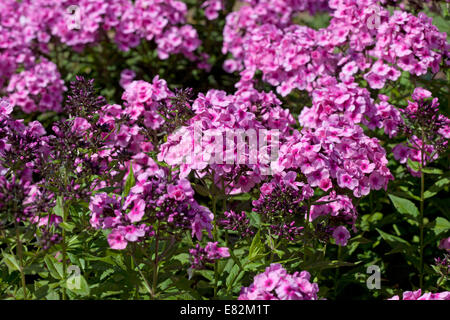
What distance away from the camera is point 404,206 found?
4145mm

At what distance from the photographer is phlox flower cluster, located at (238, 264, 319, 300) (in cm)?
265

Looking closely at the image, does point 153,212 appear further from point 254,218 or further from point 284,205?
point 254,218

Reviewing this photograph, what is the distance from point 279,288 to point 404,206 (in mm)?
1855

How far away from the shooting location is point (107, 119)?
3.74 meters

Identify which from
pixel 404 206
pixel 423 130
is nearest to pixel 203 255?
pixel 423 130

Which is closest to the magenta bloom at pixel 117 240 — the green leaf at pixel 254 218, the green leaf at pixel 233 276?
the green leaf at pixel 233 276

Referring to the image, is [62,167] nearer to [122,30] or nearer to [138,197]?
[138,197]

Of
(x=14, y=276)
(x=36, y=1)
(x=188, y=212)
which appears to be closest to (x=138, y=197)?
(x=188, y=212)

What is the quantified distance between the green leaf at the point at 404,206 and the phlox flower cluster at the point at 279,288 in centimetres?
159

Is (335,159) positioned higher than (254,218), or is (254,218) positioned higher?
(335,159)

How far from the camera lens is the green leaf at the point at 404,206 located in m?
4.11

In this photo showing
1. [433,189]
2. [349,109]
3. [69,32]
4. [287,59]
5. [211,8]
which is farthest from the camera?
[211,8]

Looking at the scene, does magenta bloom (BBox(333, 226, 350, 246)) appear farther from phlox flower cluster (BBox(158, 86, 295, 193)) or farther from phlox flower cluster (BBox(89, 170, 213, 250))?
phlox flower cluster (BBox(89, 170, 213, 250))

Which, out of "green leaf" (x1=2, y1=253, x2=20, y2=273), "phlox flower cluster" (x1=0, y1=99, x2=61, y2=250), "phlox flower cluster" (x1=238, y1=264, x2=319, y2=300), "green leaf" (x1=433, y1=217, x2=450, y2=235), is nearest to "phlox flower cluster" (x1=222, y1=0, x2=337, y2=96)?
"green leaf" (x1=433, y1=217, x2=450, y2=235)
